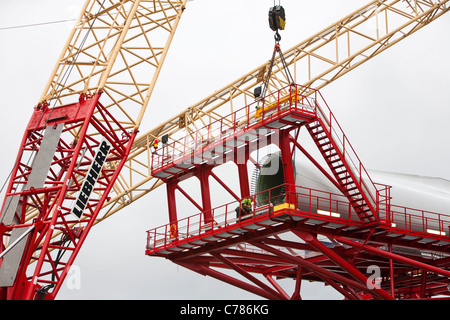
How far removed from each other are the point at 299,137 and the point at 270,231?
5655 mm

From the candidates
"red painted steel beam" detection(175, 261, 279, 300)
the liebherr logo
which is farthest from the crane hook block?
"red painted steel beam" detection(175, 261, 279, 300)

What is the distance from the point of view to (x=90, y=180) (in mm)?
38594

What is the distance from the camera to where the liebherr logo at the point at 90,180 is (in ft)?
123

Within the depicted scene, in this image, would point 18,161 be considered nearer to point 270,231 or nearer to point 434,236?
point 270,231

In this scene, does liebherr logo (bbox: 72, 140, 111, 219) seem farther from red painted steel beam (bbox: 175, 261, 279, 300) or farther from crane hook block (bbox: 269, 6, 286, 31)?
crane hook block (bbox: 269, 6, 286, 31)

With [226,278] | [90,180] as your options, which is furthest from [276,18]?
[226,278]

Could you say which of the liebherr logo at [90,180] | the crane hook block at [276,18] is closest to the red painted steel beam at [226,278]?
the liebherr logo at [90,180]

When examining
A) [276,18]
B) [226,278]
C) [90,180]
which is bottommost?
[226,278]

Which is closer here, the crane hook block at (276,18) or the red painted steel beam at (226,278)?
the crane hook block at (276,18)

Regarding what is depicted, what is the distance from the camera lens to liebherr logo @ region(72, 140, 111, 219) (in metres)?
37.6

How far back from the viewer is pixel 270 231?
36.6 meters

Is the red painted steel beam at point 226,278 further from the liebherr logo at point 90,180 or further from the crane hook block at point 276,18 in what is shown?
the crane hook block at point 276,18

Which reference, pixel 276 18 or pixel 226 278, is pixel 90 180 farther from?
pixel 276 18
